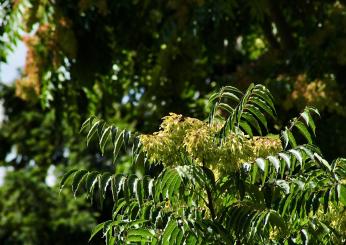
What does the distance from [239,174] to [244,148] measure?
11cm

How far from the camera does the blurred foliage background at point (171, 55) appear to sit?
8.06 meters

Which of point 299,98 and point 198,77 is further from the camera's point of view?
point 198,77

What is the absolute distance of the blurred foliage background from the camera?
806 cm

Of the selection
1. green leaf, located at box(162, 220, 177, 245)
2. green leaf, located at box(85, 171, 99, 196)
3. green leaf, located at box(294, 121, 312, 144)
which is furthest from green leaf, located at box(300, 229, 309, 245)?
green leaf, located at box(85, 171, 99, 196)

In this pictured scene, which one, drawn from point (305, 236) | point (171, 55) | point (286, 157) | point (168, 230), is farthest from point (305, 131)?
point (171, 55)

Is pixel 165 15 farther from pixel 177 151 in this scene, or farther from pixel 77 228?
pixel 77 228

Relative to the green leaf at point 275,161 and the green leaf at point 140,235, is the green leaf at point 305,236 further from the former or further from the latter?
the green leaf at point 140,235

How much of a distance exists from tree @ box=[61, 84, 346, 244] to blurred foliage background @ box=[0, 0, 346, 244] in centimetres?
330

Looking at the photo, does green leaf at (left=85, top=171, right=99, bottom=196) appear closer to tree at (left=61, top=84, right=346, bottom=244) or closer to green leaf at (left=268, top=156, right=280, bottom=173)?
tree at (left=61, top=84, right=346, bottom=244)

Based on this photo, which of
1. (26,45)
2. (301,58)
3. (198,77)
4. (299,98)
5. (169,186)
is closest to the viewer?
(169,186)

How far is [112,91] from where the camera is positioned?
1059cm

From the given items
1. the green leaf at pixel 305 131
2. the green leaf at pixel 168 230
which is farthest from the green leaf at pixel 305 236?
the green leaf at pixel 168 230

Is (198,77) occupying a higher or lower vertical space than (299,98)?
→ higher

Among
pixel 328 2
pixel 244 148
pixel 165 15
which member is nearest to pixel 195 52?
pixel 165 15
